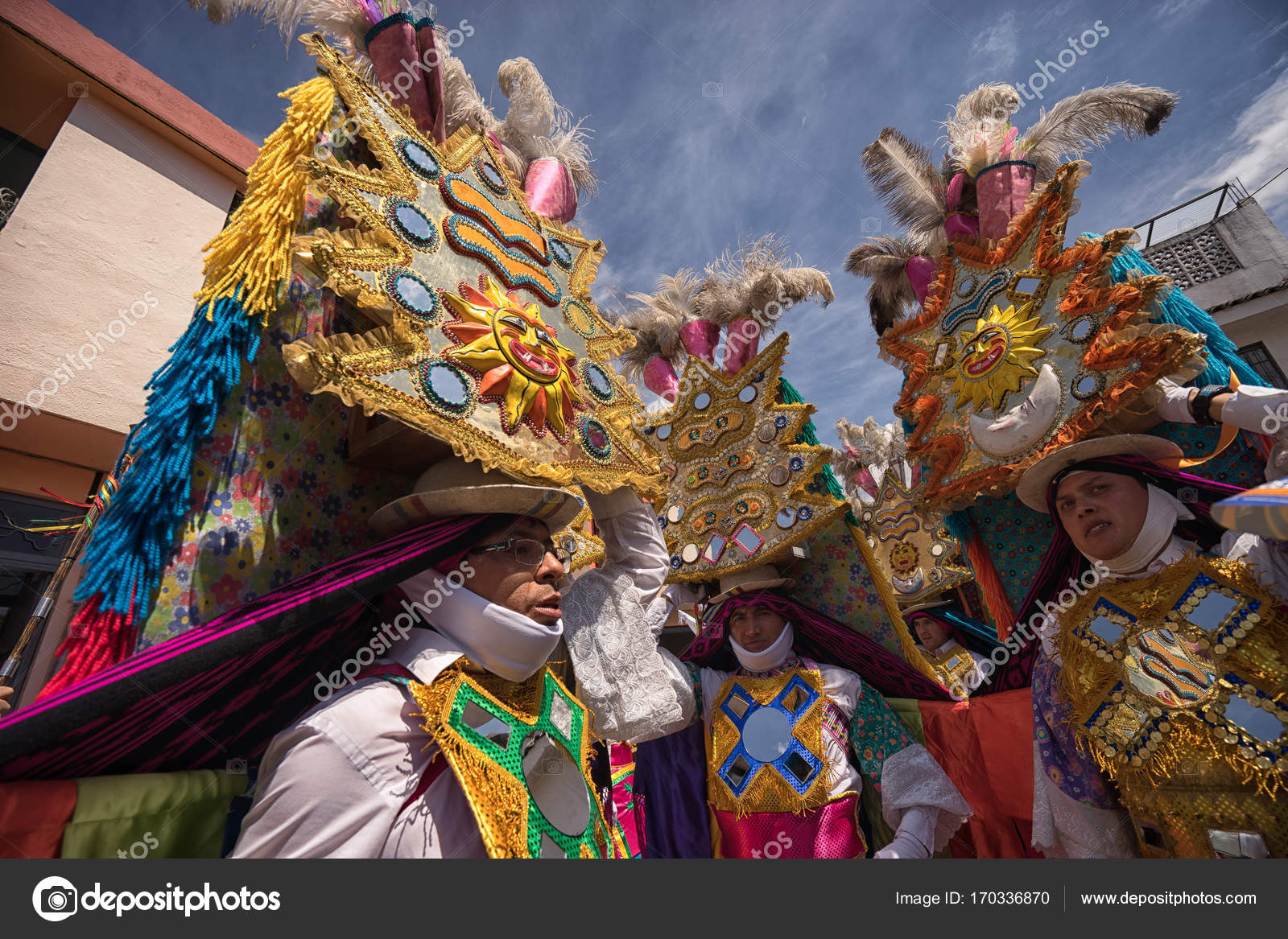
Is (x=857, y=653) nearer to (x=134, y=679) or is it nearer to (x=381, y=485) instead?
(x=381, y=485)

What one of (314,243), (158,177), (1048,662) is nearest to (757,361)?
(1048,662)

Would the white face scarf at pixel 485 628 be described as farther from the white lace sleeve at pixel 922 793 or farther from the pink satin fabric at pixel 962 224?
the pink satin fabric at pixel 962 224

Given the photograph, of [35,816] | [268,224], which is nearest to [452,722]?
[35,816]

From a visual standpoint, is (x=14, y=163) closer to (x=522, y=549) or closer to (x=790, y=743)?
(x=522, y=549)

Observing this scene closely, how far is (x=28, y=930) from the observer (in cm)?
102

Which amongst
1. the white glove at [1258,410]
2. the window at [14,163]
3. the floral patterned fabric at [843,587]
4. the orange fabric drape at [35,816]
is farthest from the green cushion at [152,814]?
the window at [14,163]

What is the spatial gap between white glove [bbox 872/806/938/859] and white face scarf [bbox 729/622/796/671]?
897mm

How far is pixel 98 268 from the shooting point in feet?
11.5

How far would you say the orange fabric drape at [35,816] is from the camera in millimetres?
1129

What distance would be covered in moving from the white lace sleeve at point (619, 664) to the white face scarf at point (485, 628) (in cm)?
47

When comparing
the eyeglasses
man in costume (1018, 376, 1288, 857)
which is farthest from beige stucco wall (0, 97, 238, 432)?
man in costume (1018, 376, 1288, 857)

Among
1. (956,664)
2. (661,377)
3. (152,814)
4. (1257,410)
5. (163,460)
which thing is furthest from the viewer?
(661,377)

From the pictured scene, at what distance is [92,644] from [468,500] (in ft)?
3.04

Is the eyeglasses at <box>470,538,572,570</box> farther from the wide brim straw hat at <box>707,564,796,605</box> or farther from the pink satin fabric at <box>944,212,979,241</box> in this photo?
the pink satin fabric at <box>944,212,979,241</box>
